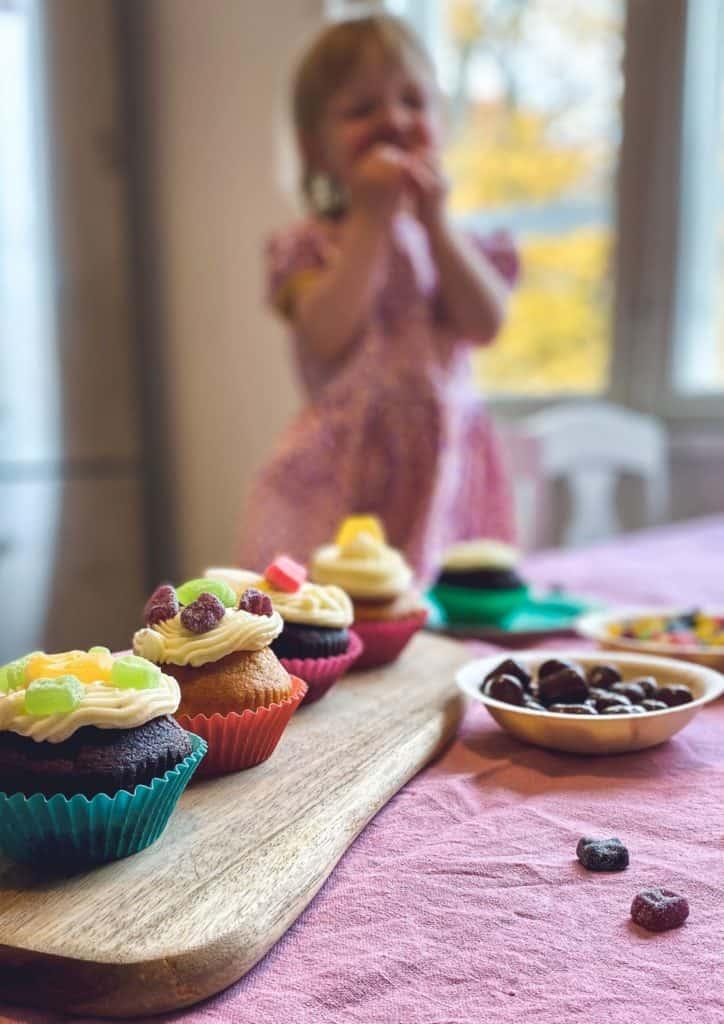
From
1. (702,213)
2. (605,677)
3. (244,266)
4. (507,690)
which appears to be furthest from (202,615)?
(244,266)

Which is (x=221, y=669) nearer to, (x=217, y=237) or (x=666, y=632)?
(x=666, y=632)

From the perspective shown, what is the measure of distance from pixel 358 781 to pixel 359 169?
119 cm

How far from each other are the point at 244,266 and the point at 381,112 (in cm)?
189

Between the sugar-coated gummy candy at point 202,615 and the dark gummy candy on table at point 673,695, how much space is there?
0.38 meters

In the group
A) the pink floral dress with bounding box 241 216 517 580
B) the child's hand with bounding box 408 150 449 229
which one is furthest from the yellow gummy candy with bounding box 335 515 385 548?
the child's hand with bounding box 408 150 449 229

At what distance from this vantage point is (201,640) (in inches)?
27.9

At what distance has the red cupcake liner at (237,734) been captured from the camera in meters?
0.68

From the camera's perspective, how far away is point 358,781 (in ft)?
2.23

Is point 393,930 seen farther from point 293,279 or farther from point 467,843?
point 293,279

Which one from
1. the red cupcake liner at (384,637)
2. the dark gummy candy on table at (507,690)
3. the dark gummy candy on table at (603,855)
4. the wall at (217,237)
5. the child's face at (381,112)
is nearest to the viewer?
the dark gummy candy on table at (603,855)

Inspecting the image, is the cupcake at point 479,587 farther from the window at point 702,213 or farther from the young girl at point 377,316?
the window at point 702,213

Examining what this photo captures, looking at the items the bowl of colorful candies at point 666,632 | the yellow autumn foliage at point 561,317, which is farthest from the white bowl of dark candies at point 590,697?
the yellow autumn foliage at point 561,317

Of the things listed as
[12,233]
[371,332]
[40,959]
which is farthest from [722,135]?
[40,959]

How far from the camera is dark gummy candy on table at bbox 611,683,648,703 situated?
792 mm
